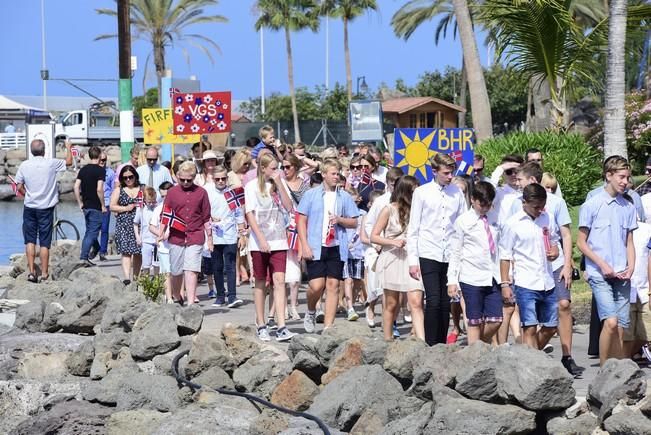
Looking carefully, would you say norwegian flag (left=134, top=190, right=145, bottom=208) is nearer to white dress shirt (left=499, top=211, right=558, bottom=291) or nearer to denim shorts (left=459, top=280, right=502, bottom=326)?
denim shorts (left=459, top=280, right=502, bottom=326)

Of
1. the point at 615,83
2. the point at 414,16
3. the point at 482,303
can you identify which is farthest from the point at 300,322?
the point at 414,16

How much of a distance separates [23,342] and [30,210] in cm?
349

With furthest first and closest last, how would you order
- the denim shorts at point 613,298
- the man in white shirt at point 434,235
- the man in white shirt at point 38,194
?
1. the man in white shirt at point 38,194
2. the man in white shirt at point 434,235
3. the denim shorts at point 613,298

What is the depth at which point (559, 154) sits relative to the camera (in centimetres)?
1916

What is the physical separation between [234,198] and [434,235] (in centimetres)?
410

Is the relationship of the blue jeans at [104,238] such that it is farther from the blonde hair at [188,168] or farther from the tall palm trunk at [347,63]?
the tall palm trunk at [347,63]

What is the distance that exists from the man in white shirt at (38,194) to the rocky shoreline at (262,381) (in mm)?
2488

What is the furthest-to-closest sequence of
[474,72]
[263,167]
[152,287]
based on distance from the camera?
1. [474,72]
2. [152,287]
3. [263,167]

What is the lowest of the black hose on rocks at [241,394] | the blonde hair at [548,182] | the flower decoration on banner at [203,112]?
the black hose on rocks at [241,394]

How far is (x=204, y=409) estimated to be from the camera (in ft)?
30.3

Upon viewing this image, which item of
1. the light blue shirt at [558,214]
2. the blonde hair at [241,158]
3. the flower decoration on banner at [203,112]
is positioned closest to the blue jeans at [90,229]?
the flower decoration on banner at [203,112]

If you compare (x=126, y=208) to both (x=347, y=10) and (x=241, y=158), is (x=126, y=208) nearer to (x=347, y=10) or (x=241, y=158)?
(x=241, y=158)

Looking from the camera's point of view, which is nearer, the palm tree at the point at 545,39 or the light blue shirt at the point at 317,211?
the light blue shirt at the point at 317,211

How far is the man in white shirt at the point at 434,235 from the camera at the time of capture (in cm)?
1010
